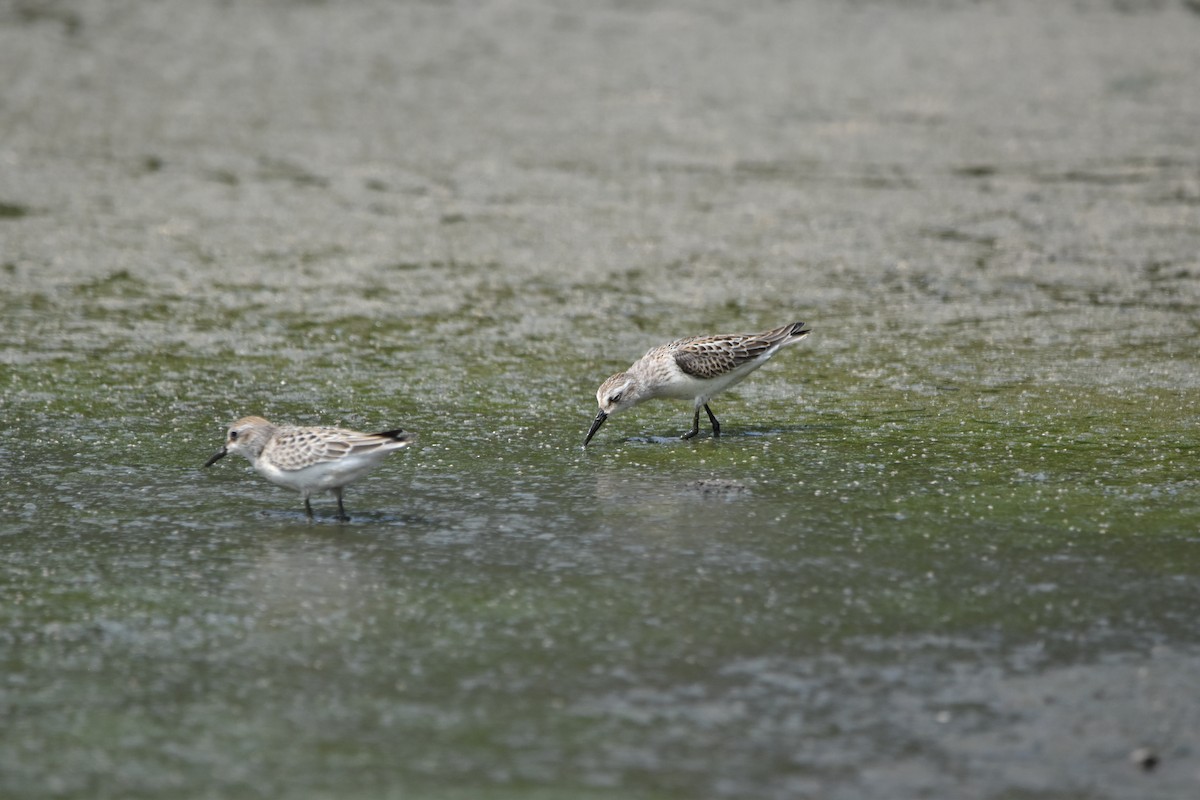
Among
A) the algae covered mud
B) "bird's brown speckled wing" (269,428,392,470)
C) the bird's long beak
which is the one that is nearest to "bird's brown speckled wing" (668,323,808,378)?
the algae covered mud

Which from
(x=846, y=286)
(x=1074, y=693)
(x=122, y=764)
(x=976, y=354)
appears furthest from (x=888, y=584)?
(x=846, y=286)

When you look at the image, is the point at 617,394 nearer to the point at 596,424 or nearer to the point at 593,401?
the point at 596,424

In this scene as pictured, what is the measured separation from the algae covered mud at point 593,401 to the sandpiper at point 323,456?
28 centimetres

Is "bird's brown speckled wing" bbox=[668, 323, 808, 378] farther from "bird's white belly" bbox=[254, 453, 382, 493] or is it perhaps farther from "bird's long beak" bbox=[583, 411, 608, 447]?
"bird's white belly" bbox=[254, 453, 382, 493]

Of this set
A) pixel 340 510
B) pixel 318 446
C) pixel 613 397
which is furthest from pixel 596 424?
pixel 318 446

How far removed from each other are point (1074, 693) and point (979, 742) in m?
0.67

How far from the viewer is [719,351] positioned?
11.2m

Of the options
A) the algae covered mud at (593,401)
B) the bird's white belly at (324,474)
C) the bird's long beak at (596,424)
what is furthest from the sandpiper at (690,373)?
the bird's white belly at (324,474)

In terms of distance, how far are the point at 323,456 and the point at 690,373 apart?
3.12 meters

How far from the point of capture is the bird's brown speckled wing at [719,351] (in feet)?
36.3

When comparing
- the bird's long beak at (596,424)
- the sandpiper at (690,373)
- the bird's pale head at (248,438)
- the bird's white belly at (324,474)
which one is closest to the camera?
the bird's white belly at (324,474)

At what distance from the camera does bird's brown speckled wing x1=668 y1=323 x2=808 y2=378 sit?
36.3 ft

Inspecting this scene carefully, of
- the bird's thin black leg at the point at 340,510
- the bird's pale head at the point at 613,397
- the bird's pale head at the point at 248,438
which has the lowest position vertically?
the bird's thin black leg at the point at 340,510

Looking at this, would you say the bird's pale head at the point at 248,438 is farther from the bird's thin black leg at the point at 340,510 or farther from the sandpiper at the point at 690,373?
the sandpiper at the point at 690,373
